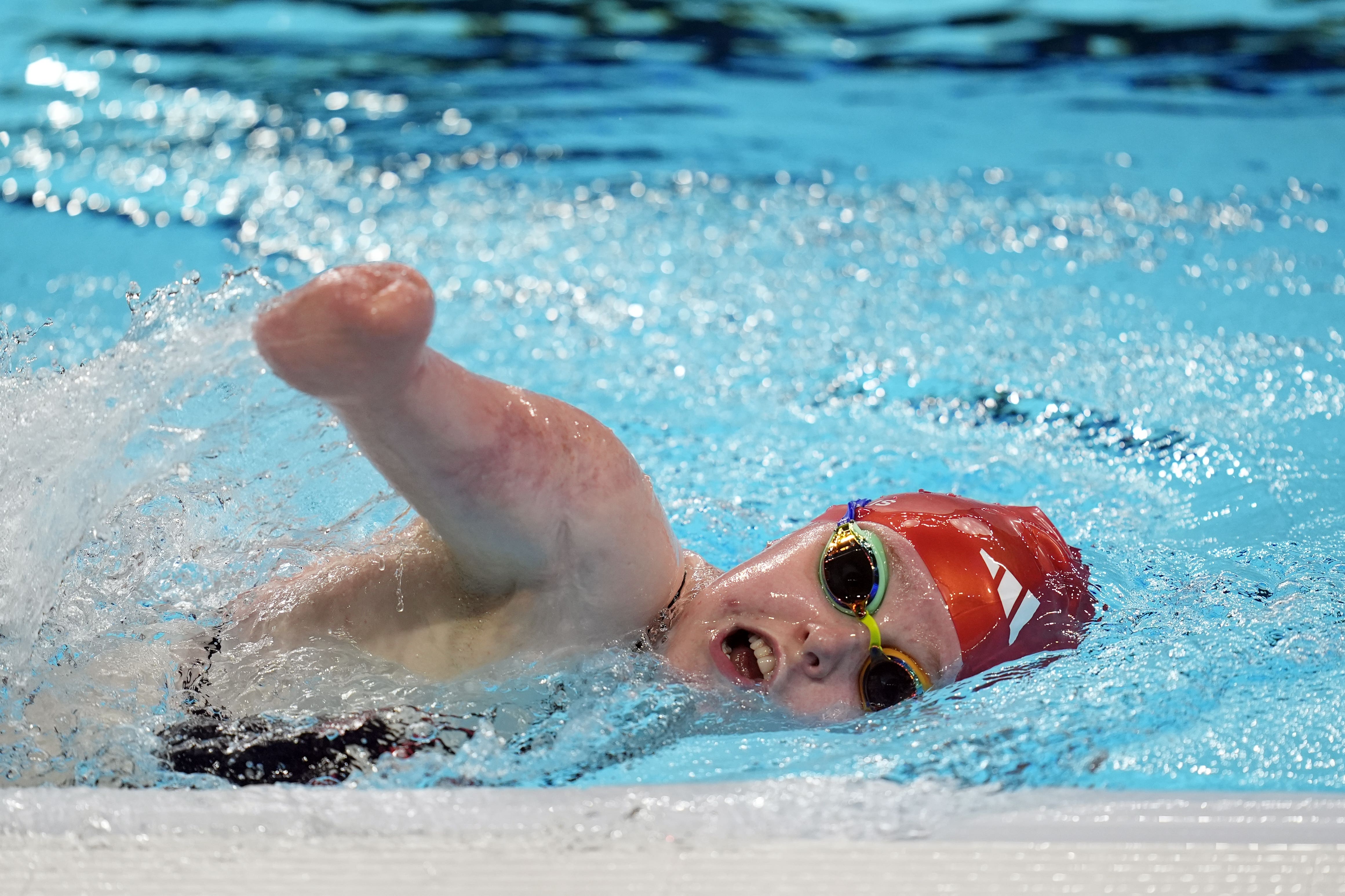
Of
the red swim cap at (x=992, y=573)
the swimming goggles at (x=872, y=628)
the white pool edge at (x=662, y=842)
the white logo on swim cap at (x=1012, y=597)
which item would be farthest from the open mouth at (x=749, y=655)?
the white pool edge at (x=662, y=842)

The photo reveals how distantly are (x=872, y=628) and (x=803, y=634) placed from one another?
11cm

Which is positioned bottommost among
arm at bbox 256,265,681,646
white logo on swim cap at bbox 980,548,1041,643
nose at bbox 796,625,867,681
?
nose at bbox 796,625,867,681

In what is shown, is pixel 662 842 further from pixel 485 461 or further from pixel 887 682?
pixel 887 682

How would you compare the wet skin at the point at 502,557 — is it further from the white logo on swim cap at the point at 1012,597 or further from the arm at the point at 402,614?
the white logo on swim cap at the point at 1012,597

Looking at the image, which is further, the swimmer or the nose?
the nose

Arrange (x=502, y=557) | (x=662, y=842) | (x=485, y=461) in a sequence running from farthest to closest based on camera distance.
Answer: (x=502, y=557) → (x=485, y=461) → (x=662, y=842)

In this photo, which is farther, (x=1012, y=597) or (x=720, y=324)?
(x=720, y=324)

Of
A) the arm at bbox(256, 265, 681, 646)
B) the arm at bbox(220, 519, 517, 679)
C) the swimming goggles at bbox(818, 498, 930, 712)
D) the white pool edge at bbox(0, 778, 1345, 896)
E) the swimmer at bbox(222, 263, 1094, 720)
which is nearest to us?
the white pool edge at bbox(0, 778, 1345, 896)

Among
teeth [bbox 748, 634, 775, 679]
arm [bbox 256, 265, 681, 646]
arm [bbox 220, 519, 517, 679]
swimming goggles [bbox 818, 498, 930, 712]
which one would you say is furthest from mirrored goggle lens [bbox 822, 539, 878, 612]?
arm [bbox 220, 519, 517, 679]

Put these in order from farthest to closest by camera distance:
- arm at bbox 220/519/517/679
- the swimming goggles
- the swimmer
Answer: the swimming goggles
arm at bbox 220/519/517/679
the swimmer

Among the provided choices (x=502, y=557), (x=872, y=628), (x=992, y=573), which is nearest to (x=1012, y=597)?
(x=992, y=573)

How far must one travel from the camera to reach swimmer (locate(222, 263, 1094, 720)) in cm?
153

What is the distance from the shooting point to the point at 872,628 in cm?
194

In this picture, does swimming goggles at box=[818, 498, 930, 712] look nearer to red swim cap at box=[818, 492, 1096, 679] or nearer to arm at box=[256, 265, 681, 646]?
red swim cap at box=[818, 492, 1096, 679]
